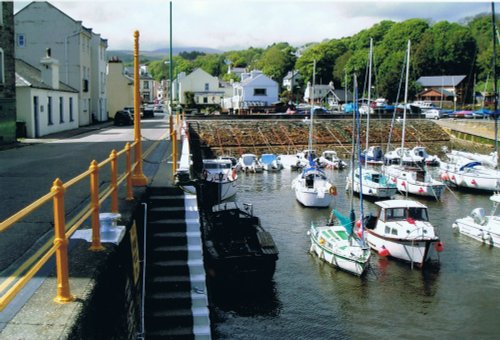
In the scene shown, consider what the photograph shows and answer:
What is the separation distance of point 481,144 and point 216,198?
39.0 meters

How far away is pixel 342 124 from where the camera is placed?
62688 mm

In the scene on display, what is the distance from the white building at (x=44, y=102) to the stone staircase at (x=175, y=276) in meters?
26.2

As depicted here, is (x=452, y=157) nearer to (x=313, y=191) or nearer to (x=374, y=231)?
(x=313, y=191)

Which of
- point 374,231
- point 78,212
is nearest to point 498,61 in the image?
point 374,231

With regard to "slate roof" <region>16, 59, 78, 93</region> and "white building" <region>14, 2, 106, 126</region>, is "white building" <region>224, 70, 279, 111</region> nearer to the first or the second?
"white building" <region>14, 2, 106, 126</region>

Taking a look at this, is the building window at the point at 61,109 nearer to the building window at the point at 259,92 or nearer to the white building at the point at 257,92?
the white building at the point at 257,92

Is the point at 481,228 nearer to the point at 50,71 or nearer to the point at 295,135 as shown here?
the point at 50,71

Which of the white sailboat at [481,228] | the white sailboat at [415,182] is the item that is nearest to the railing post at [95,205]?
the white sailboat at [481,228]

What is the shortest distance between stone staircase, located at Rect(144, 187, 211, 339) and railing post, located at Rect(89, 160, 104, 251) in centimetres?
234

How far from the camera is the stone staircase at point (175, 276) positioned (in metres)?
9.22

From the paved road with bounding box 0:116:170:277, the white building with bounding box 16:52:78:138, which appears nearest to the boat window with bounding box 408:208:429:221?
the paved road with bounding box 0:116:170:277

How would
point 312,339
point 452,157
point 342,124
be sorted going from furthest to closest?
point 342,124 → point 452,157 → point 312,339

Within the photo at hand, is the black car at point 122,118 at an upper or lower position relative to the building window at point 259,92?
lower

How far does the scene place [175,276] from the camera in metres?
9.98
